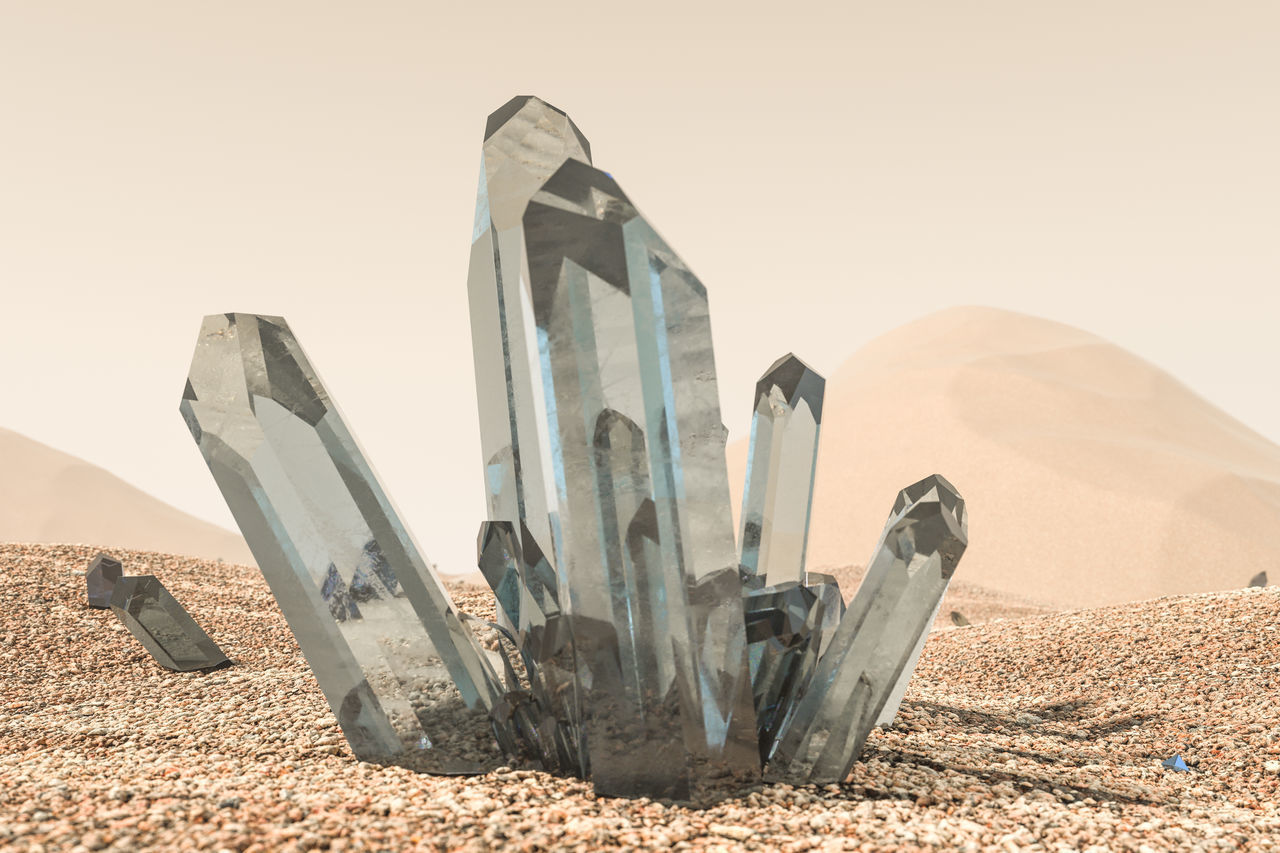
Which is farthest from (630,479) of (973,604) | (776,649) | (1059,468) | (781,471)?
(1059,468)

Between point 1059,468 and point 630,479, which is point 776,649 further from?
point 1059,468

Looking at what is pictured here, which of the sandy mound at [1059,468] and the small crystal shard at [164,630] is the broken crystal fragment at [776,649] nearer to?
the small crystal shard at [164,630]

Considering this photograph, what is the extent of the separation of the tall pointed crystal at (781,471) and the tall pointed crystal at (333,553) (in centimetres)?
155

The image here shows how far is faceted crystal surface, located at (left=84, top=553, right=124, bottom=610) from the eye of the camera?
21.4ft

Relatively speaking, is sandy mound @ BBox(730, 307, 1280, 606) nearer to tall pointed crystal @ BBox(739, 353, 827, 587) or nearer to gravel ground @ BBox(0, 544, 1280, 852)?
gravel ground @ BBox(0, 544, 1280, 852)

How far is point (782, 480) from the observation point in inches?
168

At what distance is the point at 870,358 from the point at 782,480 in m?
36.2

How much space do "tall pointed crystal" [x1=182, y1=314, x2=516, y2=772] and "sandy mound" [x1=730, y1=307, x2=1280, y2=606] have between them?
17333mm

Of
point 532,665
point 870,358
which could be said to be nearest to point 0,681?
point 532,665

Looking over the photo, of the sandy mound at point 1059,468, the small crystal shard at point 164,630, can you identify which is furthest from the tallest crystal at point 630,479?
the sandy mound at point 1059,468

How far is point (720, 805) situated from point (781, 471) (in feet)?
6.09

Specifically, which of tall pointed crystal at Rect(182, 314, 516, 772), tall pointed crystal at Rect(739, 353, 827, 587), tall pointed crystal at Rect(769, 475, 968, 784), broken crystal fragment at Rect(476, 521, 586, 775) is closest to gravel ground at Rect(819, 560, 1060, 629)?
tall pointed crystal at Rect(739, 353, 827, 587)

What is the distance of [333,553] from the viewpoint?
3156mm

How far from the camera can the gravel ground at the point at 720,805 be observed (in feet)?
7.68
